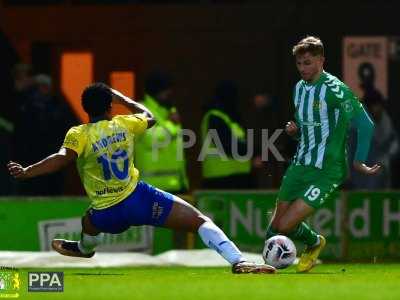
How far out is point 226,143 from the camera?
1806cm

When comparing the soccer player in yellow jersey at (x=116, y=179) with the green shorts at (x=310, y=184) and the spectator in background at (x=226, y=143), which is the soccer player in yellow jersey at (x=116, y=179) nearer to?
the green shorts at (x=310, y=184)

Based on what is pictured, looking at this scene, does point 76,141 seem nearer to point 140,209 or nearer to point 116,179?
point 116,179

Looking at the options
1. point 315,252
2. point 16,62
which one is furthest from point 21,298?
point 16,62

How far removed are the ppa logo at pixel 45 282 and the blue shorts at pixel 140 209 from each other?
866mm

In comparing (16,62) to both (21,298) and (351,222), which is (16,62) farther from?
(21,298)

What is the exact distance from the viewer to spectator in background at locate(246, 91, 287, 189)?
749 inches

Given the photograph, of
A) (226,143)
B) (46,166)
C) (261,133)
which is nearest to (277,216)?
(46,166)

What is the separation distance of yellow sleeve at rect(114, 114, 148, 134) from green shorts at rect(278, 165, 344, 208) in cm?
150

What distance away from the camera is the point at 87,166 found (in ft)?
45.2

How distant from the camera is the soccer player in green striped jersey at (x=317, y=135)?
14.2 metres

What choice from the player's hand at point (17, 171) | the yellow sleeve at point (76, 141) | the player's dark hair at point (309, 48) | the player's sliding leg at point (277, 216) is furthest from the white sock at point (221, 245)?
the player's dark hair at point (309, 48)

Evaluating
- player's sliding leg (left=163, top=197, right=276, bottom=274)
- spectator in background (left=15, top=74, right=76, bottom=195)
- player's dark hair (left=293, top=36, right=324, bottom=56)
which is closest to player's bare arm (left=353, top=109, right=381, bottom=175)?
player's dark hair (left=293, top=36, right=324, bottom=56)

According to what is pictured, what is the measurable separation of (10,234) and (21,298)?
6.61m

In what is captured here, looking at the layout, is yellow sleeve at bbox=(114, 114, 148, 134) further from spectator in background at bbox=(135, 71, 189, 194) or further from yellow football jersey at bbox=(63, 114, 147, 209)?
spectator in background at bbox=(135, 71, 189, 194)
